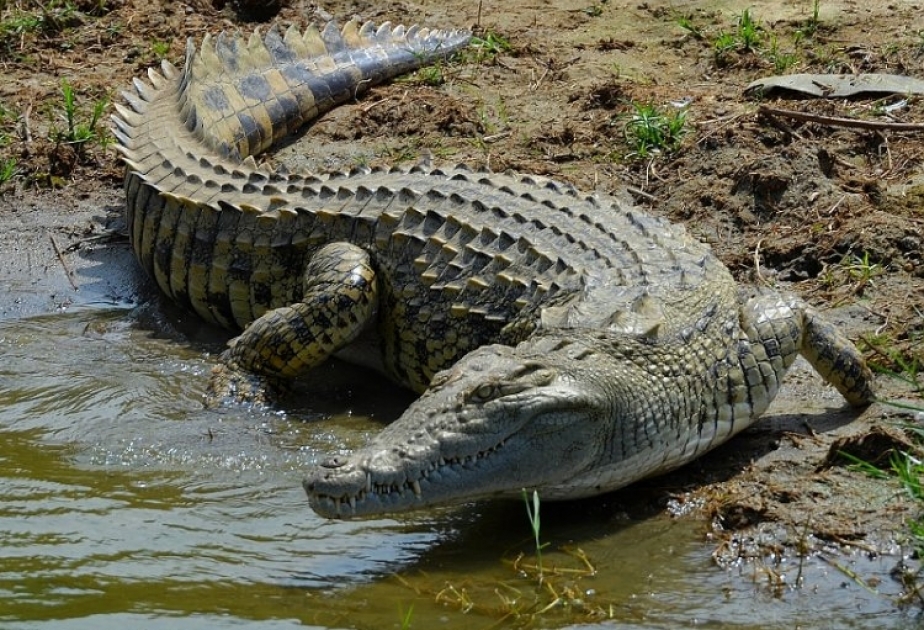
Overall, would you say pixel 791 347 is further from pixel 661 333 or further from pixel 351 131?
pixel 351 131

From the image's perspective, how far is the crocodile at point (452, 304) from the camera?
461 cm

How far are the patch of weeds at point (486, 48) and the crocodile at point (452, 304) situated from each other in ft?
4.35

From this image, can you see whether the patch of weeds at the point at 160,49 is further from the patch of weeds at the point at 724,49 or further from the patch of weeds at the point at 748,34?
the patch of weeds at the point at 748,34

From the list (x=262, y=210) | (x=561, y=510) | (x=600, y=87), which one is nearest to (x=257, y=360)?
(x=262, y=210)

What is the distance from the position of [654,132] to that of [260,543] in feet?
12.6

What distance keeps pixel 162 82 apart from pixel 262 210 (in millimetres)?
2109

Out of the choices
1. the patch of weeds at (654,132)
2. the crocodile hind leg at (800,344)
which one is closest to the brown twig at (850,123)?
the patch of weeds at (654,132)

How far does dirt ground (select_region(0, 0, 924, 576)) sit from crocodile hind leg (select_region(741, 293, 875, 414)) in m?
0.15

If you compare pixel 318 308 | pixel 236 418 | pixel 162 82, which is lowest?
pixel 236 418

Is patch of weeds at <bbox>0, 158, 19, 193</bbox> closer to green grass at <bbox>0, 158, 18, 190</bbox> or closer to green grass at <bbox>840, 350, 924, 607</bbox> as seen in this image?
green grass at <bbox>0, 158, 18, 190</bbox>

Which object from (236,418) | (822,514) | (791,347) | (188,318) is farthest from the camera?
(188,318)

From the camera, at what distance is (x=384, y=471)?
4.37 m

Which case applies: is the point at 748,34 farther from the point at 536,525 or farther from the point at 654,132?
the point at 536,525

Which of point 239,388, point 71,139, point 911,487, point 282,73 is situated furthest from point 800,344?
point 71,139
